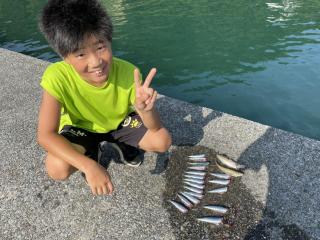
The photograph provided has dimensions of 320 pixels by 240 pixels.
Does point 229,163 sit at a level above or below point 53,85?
below

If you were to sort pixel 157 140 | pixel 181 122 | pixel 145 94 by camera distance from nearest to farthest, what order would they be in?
pixel 145 94, pixel 157 140, pixel 181 122

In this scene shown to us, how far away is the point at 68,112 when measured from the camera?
4410 mm

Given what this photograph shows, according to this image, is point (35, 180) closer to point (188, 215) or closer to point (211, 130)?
point (188, 215)

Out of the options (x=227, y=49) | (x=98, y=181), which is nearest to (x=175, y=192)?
(x=98, y=181)

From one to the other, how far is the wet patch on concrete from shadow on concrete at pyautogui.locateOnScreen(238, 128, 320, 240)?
109 millimetres

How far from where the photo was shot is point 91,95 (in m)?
4.32

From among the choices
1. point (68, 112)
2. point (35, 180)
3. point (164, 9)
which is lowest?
point (164, 9)

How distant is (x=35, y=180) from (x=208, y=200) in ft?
8.18

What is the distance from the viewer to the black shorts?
14.9ft

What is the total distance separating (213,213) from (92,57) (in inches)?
91.0

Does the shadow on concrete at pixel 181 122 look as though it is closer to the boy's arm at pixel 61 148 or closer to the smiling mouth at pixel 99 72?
the boy's arm at pixel 61 148

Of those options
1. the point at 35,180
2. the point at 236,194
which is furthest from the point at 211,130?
the point at 35,180

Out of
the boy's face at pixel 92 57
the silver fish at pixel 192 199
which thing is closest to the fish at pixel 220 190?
the silver fish at pixel 192 199

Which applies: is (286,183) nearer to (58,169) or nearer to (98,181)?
(98,181)
